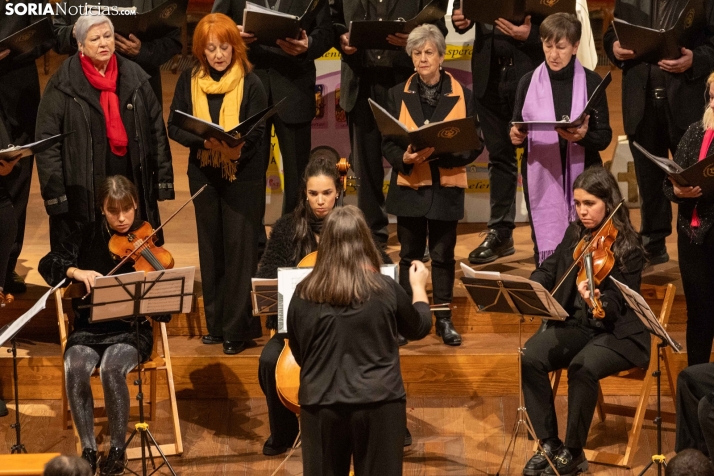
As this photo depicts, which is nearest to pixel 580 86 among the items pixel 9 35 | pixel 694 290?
pixel 694 290

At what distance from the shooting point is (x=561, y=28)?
554 centimetres

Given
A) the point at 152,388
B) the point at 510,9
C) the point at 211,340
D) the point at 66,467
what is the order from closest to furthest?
the point at 66,467 < the point at 152,388 < the point at 510,9 < the point at 211,340

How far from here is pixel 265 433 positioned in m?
5.47

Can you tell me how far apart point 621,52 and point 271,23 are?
5.94 feet

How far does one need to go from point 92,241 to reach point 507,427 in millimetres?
2211

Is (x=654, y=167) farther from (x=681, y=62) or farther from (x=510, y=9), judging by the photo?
(x=510, y=9)

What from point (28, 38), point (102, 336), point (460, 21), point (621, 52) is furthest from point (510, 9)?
point (102, 336)

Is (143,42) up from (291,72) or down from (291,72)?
up

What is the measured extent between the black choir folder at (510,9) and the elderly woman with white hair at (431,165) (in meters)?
0.28

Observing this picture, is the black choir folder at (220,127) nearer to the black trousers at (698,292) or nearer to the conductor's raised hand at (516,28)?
the conductor's raised hand at (516,28)

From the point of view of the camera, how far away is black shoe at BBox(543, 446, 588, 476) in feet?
16.2

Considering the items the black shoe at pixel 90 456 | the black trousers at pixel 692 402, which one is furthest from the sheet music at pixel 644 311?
the black shoe at pixel 90 456

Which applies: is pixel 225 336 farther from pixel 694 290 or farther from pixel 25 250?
pixel 694 290

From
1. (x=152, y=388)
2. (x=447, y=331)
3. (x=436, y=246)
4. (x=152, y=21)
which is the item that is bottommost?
(x=152, y=388)
